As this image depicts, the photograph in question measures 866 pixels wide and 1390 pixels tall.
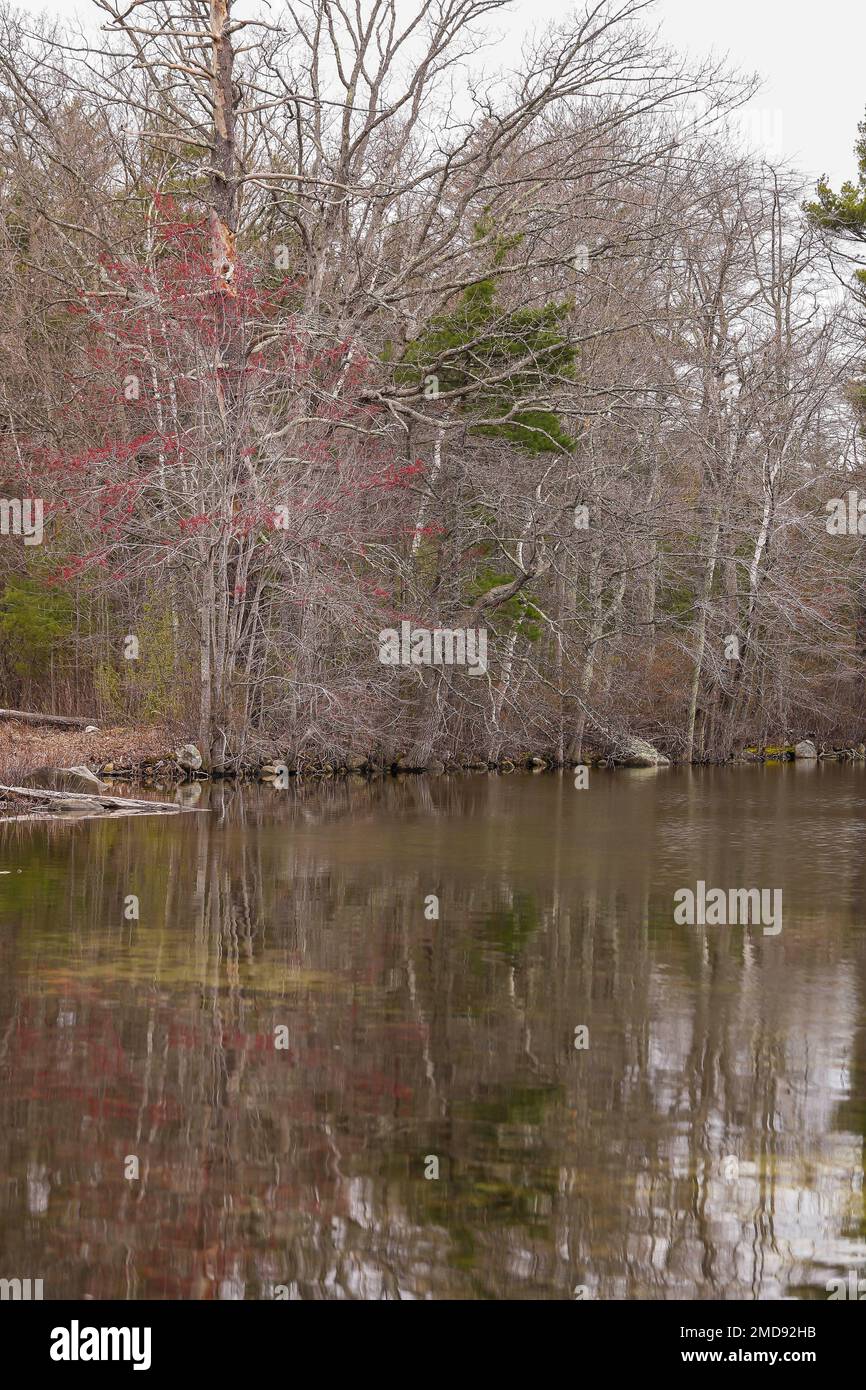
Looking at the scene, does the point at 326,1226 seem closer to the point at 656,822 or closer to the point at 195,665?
the point at 656,822

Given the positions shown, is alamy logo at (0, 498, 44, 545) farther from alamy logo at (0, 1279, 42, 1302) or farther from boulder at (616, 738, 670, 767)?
alamy logo at (0, 1279, 42, 1302)

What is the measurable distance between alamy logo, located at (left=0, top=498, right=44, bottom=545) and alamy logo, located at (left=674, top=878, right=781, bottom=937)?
16.2 meters

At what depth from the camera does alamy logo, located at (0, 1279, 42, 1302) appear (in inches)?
202

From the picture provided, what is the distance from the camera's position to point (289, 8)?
90.6 feet

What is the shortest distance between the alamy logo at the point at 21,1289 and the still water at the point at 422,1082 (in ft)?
0.18

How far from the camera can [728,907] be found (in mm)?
12906

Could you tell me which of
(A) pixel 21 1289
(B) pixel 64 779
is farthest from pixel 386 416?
(A) pixel 21 1289
